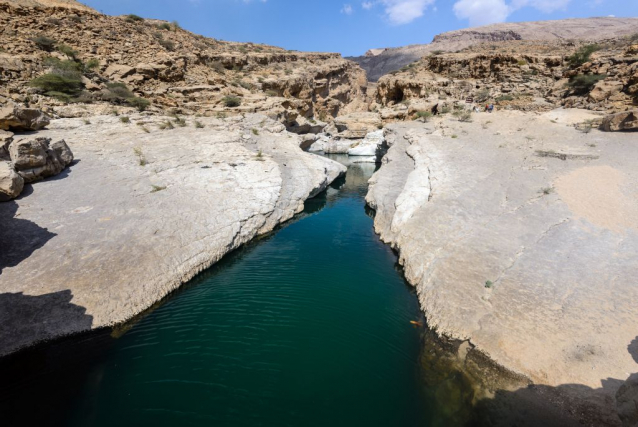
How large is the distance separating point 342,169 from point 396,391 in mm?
15543

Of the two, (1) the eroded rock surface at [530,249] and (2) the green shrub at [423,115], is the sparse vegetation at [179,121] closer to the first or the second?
(1) the eroded rock surface at [530,249]

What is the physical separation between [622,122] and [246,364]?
2073 centimetres

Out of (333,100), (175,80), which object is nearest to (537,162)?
(175,80)

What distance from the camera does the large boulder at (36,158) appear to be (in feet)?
30.0

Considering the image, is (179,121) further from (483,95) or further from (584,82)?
(584,82)

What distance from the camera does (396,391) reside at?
4.94 m

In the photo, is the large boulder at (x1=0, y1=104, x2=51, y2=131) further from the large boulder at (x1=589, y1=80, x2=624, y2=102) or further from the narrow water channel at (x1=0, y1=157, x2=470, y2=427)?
the large boulder at (x1=589, y1=80, x2=624, y2=102)

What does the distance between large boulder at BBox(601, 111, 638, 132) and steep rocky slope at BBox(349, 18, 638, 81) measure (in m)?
65.6

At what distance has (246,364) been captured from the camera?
5.32m

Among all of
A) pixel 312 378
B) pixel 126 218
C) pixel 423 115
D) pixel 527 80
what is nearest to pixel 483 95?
pixel 527 80

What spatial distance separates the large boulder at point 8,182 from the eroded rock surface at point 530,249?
35.8 feet

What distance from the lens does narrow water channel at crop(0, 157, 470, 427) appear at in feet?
14.7

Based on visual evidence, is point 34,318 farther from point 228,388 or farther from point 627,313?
point 627,313

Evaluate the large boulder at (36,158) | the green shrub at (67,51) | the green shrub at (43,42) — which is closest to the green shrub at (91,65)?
the green shrub at (67,51)
